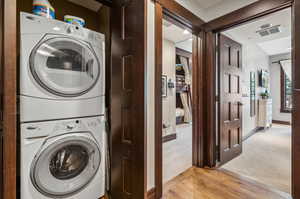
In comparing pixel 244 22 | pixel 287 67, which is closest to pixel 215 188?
pixel 244 22

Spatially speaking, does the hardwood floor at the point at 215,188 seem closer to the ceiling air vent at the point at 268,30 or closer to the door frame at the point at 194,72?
the door frame at the point at 194,72

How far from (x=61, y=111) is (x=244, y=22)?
2.43 metres

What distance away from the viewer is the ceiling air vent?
2835 millimetres

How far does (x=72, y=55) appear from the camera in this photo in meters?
1.35

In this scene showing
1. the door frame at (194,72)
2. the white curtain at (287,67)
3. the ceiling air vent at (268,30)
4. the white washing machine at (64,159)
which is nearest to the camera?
the white washing machine at (64,159)

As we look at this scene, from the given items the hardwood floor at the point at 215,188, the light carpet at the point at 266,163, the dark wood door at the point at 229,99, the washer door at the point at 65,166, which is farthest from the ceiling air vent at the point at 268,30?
the washer door at the point at 65,166

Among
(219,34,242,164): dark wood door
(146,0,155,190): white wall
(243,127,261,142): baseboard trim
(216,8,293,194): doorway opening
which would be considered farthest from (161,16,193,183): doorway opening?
(243,127,261,142): baseboard trim

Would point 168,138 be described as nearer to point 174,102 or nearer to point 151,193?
point 174,102

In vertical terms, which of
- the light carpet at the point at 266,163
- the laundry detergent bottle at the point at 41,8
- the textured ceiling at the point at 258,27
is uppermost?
the textured ceiling at the point at 258,27

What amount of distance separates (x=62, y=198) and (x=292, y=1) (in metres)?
2.98

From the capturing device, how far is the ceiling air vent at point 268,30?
2.83 m

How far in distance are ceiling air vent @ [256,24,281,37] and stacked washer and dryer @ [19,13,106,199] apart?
3209 millimetres

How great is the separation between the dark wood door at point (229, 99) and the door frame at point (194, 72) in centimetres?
35

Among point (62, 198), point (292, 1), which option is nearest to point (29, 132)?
point (62, 198)
